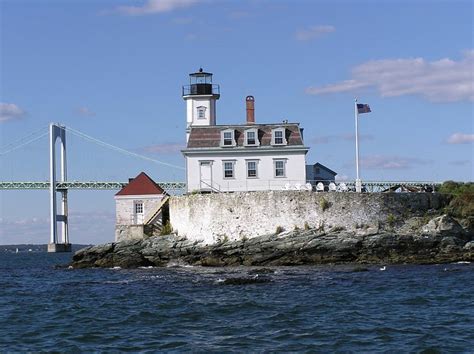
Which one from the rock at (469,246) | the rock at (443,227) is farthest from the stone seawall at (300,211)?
the rock at (469,246)

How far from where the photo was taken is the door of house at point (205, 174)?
134 ft

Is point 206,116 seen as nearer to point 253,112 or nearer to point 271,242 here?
point 253,112

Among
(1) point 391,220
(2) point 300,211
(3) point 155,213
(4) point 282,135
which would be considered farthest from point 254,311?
(3) point 155,213

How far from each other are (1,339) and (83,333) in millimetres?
1685

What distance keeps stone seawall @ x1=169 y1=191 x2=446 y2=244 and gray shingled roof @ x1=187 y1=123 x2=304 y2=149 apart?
4192 millimetres

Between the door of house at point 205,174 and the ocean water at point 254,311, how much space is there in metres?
8.66

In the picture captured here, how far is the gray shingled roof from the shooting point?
41000mm

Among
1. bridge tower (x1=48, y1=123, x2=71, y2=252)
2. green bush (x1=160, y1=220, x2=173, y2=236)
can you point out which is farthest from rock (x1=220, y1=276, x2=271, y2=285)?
bridge tower (x1=48, y1=123, x2=71, y2=252)

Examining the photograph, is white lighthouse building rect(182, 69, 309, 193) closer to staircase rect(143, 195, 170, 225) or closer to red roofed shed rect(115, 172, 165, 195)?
staircase rect(143, 195, 170, 225)

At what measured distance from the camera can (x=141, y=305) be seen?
2367 centimetres

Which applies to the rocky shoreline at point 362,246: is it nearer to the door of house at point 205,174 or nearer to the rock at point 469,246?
the rock at point 469,246

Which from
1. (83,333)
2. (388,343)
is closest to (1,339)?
(83,333)

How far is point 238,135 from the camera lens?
41250 mm

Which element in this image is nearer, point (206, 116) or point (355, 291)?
point (355, 291)
